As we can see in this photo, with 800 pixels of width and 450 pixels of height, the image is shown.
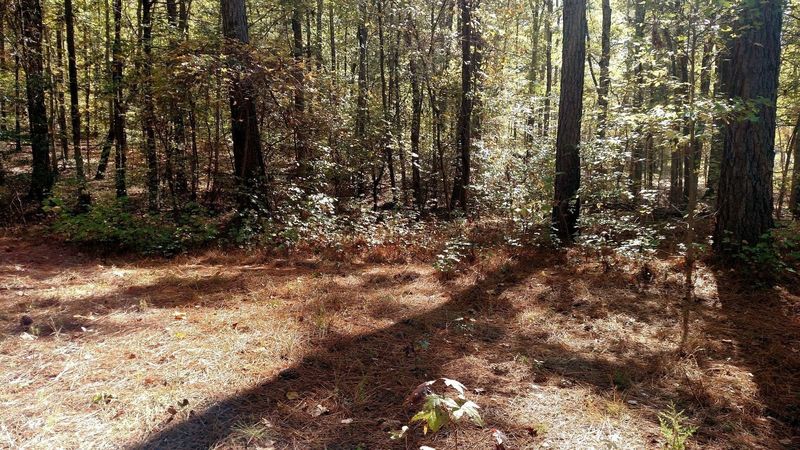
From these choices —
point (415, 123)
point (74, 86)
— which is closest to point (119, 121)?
point (74, 86)

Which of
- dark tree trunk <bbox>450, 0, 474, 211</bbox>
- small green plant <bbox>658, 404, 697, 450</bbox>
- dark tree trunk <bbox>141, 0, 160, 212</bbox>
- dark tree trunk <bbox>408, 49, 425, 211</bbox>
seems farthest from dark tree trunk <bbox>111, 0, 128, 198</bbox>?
small green plant <bbox>658, 404, 697, 450</bbox>

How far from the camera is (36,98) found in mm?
9953

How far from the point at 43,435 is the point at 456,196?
37.3 feet

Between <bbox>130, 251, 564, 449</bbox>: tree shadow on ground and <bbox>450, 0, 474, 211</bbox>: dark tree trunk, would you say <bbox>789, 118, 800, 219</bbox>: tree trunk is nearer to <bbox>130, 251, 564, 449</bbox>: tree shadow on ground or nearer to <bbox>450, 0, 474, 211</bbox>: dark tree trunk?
<bbox>450, 0, 474, 211</bbox>: dark tree trunk

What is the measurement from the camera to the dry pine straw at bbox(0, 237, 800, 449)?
8.26ft

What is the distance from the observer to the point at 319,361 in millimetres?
3312

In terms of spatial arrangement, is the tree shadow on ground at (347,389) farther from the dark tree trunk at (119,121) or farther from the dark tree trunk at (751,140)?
the dark tree trunk at (119,121)

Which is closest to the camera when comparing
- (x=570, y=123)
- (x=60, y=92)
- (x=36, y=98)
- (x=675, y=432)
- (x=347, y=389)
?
(x=675, y=432)

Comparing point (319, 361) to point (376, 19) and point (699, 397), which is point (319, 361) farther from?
point (376, 19)

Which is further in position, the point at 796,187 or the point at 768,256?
the point at 796,187

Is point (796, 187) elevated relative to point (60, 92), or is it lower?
lower

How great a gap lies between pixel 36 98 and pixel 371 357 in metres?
11.1

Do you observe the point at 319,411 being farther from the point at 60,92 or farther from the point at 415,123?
the point at 60,92

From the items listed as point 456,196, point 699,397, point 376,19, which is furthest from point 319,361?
point 376,19
